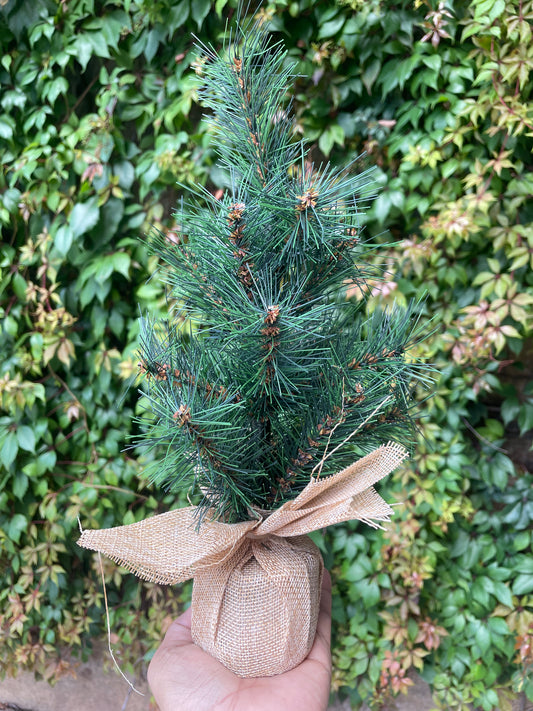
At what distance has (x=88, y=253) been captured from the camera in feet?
4.75

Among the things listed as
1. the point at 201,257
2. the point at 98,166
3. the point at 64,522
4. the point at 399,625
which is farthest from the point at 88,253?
the point at 399,625

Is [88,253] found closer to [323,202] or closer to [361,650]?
[323,202]

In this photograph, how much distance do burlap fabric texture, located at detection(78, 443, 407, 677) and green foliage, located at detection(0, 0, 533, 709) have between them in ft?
2.35

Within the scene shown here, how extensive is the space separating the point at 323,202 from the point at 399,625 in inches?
46.6

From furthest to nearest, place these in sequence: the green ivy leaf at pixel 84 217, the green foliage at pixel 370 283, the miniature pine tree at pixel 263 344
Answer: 1. the green ivy leaf at pixel 84 217
2. the green foliage at pixel 370 283
3. the miniature pine tree at pixel 263 344

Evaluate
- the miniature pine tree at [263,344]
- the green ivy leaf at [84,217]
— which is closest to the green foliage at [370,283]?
the green ivy leaf at [84,217]

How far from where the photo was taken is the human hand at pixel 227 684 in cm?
58

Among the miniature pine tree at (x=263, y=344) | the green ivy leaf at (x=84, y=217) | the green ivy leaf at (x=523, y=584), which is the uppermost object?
the miniature pine tree at (x=263, y=344)

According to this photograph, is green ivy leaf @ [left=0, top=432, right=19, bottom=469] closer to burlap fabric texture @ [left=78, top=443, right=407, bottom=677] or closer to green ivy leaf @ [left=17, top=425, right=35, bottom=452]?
green ivy leaf @ [left=17, top=425, right=35, bottom=452]

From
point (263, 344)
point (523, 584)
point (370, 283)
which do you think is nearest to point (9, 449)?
point (370, 283)

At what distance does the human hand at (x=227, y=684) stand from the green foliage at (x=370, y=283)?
68cm

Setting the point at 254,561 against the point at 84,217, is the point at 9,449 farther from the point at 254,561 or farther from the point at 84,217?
the point at 254,561

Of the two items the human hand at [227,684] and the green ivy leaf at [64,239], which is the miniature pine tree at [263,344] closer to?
the human hand at [227,684]

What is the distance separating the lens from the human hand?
58 centimetres
